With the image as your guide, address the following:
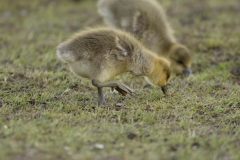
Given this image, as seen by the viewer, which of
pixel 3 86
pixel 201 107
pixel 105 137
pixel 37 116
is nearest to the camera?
pixel 105 137

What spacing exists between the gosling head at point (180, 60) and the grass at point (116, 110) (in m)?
0.21

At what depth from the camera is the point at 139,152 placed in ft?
12.7

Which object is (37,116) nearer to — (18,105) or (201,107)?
(18,105)

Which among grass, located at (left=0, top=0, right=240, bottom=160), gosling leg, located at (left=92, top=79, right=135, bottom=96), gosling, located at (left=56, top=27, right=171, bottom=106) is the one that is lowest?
grass, located at (left=0, top=0, right=240, bottom=160)

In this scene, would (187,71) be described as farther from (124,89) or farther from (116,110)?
(116,110)

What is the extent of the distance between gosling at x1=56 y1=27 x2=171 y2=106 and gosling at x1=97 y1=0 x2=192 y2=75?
1859 mm

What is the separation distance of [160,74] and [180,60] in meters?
1.73

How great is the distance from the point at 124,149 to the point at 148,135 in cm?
45

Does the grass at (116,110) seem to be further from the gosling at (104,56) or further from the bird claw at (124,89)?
the gosling at (104,56)

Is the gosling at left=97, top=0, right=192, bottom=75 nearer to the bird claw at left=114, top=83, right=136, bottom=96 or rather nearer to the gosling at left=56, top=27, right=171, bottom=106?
the gosling at left=56, top=27, right=171, bottom=106

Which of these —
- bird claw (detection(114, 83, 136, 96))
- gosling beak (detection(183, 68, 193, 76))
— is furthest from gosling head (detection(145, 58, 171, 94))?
gosling beak (detection(183, 68, 193, 76))

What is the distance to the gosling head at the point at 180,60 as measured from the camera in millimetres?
7277

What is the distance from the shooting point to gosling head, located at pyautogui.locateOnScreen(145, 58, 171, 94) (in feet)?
18.5

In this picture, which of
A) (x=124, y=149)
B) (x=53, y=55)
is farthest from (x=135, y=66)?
(x=53, y=55)
